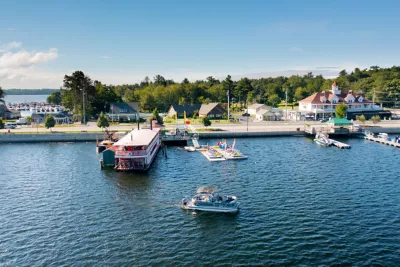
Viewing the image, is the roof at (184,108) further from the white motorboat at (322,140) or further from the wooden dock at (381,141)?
the wooden dock at (381,141)

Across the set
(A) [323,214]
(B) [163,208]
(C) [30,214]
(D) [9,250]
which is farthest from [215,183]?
(D) [9,250]

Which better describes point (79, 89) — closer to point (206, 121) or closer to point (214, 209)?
point (206, 121)

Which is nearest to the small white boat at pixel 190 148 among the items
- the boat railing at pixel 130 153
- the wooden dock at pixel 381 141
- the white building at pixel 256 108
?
the boat railing at pixel 130 153

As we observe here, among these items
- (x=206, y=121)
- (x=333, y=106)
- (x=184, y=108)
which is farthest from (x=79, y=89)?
(x=333, y=106)

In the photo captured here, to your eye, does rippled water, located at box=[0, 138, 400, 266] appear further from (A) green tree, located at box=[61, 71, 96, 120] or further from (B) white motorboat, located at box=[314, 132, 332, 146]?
(A) green tree, located at box=[61, 71, 96, 120]

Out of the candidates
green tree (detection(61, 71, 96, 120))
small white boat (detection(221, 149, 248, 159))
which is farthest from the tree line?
small white boat (detection(221, 149, 248, 159))
